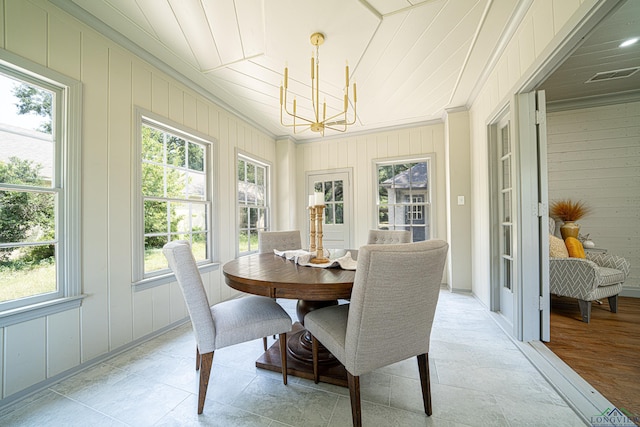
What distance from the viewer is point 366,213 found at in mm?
4109

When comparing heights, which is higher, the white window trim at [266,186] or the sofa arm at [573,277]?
the white window trim at [266,186]

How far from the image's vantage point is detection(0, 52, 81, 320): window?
1.47m

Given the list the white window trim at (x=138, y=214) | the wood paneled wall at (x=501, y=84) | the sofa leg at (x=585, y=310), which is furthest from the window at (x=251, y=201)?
the sofa leg at (x=585, y=310)

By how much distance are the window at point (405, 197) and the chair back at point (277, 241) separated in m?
1.78

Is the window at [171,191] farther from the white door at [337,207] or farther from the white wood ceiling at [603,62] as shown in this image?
the white wood ceiling at [603,62]

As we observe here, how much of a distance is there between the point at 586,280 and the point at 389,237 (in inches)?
72.8

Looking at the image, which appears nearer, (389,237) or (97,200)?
(97,200)

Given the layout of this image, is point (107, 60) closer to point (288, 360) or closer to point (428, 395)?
point (288, 360)

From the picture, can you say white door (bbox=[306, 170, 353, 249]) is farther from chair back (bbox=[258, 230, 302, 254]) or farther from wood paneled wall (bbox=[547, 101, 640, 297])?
wood paneled wall (bbox=[547, 101, 640, 297])

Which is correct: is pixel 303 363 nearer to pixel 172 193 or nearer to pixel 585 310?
pixel 172 193

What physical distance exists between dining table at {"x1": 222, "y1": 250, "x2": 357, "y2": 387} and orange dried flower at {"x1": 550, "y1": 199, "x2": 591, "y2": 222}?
3338mm

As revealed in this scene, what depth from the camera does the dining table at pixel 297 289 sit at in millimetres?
1290

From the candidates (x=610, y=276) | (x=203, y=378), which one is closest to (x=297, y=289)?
(x=203, y=378)

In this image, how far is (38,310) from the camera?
4.99ft
